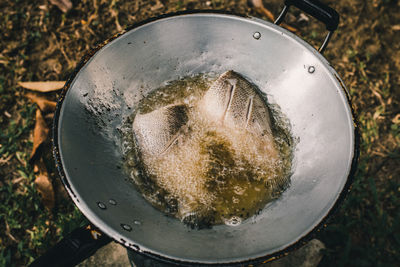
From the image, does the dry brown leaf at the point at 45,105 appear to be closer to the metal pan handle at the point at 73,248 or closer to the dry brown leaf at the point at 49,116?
the dry brown leaf at the point at 49,116

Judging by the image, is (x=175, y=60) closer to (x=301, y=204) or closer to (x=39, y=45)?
(x=301, y=204)

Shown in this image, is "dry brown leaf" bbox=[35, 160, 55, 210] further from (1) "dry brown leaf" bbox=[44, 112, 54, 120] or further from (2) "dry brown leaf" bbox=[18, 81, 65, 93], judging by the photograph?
(2) "dry brown leaf" bbox=[18, 81, 65, 93]

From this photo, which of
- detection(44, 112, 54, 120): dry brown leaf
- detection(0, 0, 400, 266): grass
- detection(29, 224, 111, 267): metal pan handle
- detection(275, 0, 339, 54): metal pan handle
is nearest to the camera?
detection(29, 224, 111, 267): metal pan handle

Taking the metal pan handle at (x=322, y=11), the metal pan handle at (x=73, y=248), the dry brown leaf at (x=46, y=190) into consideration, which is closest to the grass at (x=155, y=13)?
the dry brown leaf at (x=46, y=190)

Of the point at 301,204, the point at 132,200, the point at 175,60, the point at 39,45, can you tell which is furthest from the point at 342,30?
the point at 39,45

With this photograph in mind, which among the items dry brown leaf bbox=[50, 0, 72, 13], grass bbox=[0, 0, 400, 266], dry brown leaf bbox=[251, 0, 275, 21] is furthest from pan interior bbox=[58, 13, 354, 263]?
dry brown leaf bbox=[50, 0, 72, 13]

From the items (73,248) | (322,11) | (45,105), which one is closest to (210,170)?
(73,248)

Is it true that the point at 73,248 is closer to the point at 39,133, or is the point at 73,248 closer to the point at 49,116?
the point at 39,133
